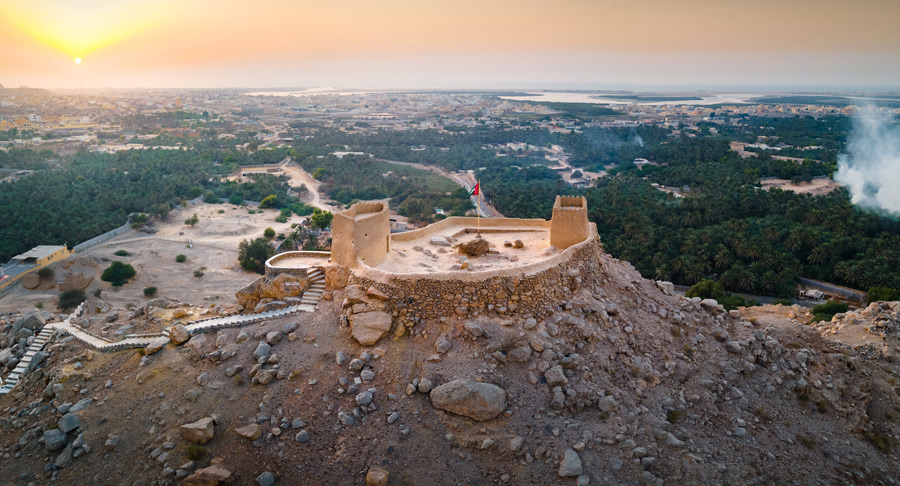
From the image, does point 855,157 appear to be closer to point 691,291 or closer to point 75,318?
point 691,291

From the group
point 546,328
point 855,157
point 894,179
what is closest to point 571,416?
point 546,328

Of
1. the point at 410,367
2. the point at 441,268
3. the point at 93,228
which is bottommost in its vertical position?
the point at 93,228

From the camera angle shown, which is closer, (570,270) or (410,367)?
(410,367)

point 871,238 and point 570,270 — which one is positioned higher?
point 570,270

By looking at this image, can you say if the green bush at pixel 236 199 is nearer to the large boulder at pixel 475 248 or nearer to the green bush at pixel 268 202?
the green bush at pixel 268 202

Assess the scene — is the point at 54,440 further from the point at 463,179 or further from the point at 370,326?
the point at 463,179

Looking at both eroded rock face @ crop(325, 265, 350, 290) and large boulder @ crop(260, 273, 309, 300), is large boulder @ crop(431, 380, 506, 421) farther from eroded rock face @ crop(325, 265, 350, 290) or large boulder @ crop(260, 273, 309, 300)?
large boulder @ crop(260, 273, 309, 300)

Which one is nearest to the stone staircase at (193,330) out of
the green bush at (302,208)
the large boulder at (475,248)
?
the large boulder at (475,248)
